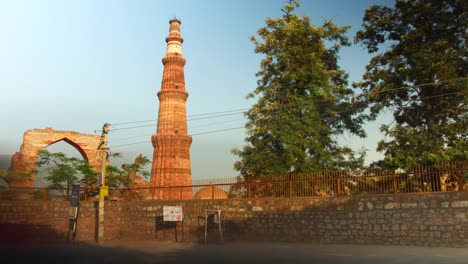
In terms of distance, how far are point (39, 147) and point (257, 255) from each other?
71.9 ft

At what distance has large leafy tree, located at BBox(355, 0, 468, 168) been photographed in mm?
14867

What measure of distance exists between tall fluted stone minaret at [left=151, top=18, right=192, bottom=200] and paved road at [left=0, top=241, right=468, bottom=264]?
1960cm

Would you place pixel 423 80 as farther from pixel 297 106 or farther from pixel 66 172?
pixel 66 172

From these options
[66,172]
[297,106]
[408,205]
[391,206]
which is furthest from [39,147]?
[408,205]

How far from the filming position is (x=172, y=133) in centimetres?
3344

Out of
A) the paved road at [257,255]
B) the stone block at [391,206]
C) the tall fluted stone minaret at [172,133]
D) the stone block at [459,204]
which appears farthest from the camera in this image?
Result: the tall fluted stone minaret at [172,133]

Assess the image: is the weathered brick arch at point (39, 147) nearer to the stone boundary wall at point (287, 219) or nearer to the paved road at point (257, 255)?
the stone boundary wall at point (287, 219)

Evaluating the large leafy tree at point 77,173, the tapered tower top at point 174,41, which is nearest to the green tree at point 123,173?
the large leafy tree at point 77,173

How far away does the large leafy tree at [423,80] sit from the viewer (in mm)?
14867

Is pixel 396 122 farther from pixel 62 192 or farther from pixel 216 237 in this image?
pixel 62 192

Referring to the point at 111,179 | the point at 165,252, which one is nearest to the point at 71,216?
the point at 111,179

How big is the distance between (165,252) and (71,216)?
676 cm

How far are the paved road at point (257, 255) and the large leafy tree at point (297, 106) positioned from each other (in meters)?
4.75

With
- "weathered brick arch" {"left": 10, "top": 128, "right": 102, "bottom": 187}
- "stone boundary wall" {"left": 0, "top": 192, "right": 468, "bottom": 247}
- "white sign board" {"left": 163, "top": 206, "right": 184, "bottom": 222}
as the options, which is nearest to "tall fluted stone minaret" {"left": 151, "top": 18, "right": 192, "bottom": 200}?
"weathered brick arch" {"left": 10, "top": 128, "right": 102, "bottom": 187}
